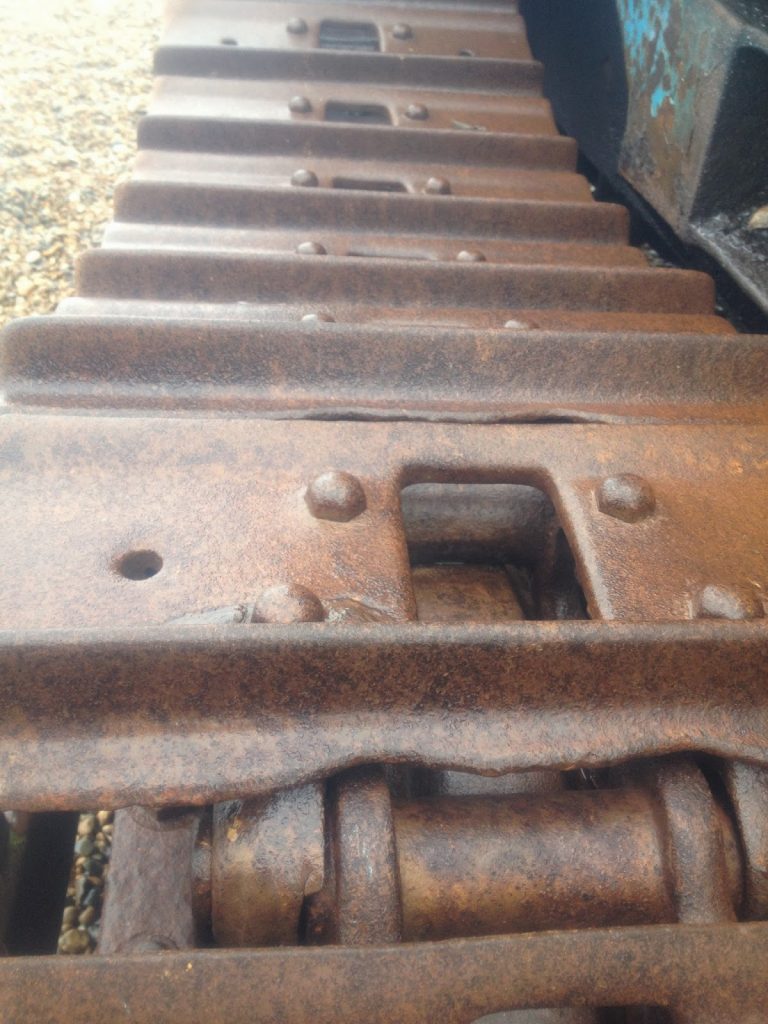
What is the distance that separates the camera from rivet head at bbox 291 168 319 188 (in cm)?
209

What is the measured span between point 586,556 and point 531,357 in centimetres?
45

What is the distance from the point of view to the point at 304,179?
210 cm

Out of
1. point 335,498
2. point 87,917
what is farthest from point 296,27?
point 87,917

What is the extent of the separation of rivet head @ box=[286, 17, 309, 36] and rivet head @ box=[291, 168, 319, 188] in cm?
77

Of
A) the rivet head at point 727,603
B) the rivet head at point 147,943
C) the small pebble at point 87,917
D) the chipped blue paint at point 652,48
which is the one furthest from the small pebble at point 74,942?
the chipped blue paint at point 652,48

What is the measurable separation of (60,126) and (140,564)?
12.7 feet

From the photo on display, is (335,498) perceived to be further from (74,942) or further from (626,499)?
(74,942)

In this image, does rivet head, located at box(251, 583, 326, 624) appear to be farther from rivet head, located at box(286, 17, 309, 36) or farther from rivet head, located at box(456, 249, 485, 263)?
rivet head, located at box(286, 17, 309, 36)

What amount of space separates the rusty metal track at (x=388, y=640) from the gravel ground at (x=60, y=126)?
1.88m

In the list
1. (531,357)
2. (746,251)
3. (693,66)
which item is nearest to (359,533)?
(531,357)

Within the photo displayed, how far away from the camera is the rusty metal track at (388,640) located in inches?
31.4

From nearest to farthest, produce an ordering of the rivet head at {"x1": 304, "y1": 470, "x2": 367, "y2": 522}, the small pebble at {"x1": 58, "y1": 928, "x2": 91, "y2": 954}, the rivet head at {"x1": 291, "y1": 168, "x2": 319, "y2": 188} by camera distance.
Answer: the rivet head at {"x1": 304, "y1": 470, "x2": 367, "y2": 522}
the small pebble at {"x1": 58, "y1": 928, "x2": 91, "y2": 954}
the rivet head at {"x1": 291, "y1": 168, "x2": 319, "y2": 188}

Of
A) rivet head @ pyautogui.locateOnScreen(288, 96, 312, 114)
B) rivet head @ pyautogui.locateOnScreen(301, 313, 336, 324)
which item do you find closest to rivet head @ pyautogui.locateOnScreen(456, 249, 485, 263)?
rivet head @ pyautogui.locateOnScreen(301, 313, 336, 324)

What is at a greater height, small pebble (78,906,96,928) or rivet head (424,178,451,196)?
rivet head (424,178,451,196)
